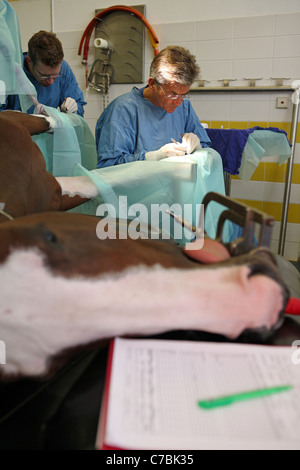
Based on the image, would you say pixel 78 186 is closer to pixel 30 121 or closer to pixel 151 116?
pixel 30 121

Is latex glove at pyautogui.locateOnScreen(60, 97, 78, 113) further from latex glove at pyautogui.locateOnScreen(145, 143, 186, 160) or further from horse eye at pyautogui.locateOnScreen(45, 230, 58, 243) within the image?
horse eye at pyautogui.locateOnScreen(45, 230, 58, 243)

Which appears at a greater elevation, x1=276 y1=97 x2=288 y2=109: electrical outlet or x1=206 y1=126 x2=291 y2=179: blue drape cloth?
x1=276 y1=97 x2=288 y2=109: electrical outlet

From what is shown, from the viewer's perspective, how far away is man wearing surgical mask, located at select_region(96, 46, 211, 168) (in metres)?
1.73

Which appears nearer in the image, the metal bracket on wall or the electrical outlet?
the electrical outlet

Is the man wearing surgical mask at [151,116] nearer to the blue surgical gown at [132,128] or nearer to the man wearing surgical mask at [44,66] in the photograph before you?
the blue surgical gown at [132,128]

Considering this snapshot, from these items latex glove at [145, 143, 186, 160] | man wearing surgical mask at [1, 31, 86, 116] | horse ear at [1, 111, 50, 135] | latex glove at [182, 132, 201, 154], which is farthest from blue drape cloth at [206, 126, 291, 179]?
horse ear at [1, 111, 50, 135]

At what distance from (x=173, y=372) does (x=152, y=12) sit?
326cm

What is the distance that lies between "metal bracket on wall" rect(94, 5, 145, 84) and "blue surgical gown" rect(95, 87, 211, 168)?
4.25ft

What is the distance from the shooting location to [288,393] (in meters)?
0.44

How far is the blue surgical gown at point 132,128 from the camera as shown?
1.72m

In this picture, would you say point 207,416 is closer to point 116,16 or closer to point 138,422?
point 138,422

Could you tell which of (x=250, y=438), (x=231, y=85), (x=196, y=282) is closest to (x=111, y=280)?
(x=196, y=282)

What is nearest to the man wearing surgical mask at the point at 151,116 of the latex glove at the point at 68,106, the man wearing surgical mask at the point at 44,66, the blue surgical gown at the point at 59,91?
the latex glove at the point at 68,106

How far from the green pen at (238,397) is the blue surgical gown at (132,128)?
1336mm
